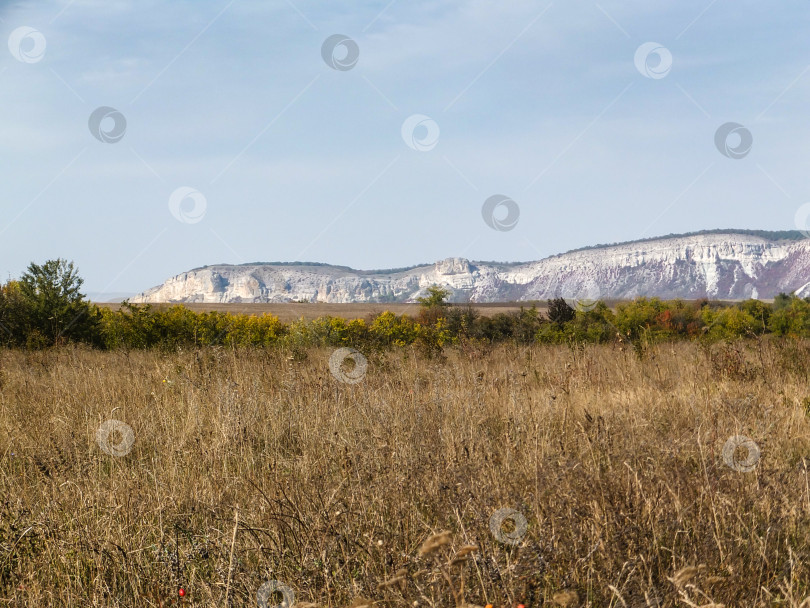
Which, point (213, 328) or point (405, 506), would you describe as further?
point (213, 328)

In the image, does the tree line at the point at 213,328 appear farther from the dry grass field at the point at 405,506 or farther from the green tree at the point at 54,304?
the dry grass field at the point at 405,506

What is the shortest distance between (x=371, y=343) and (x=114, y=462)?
7492mm

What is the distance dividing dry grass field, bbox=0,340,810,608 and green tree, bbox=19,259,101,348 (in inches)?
428

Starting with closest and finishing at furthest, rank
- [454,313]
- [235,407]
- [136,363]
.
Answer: [235,407] < [136,363] < [454,313]

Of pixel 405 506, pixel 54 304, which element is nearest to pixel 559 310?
pixel 54 304

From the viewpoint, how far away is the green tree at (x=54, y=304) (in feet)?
49.5

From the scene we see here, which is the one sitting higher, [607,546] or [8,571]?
[607,546]

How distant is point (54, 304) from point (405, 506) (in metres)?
15.4

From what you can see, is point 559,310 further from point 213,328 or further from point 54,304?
point 54,304

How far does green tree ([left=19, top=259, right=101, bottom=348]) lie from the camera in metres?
15.1

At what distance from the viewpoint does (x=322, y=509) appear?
9.05 ft

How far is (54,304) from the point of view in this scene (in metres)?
15.5

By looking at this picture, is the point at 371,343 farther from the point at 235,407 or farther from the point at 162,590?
the point at 162,590

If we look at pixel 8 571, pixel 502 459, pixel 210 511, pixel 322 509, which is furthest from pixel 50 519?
pixel 502 459
